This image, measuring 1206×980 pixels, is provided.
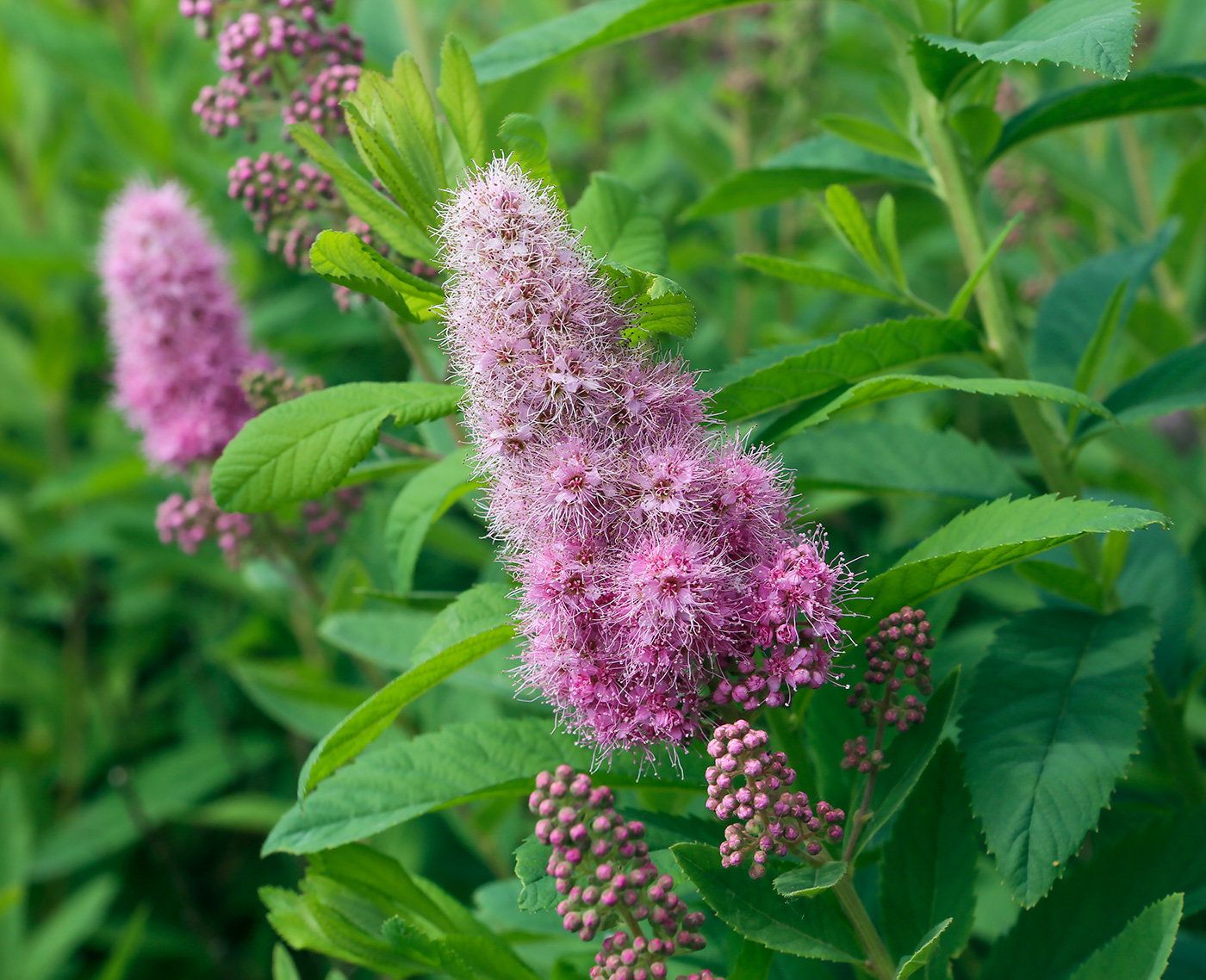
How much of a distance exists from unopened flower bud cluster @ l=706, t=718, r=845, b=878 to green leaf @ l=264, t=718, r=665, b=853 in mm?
254

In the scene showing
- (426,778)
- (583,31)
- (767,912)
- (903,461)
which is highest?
(583,31)

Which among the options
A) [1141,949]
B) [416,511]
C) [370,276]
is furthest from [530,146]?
[1141,949]

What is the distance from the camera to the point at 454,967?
1.18 metres

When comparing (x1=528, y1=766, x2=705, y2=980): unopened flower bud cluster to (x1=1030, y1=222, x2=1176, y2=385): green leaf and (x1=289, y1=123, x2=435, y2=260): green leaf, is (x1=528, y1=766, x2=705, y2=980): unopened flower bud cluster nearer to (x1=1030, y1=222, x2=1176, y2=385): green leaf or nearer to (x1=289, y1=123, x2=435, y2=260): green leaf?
(x1=289, y1=123, x2=435, y2=260): green leaf

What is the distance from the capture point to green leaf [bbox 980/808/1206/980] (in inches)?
52.9

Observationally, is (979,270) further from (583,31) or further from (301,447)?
(301,447)

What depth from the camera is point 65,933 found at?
2.60 meters

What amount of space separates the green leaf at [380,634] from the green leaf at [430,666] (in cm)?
56

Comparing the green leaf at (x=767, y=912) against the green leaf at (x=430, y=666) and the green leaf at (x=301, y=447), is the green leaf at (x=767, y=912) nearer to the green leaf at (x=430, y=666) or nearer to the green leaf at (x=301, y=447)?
the green leaf at (x=430, y=666)

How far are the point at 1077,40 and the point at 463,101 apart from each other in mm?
683

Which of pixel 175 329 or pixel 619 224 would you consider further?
pixel 175 329

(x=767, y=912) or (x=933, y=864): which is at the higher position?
(x=767, y=912)

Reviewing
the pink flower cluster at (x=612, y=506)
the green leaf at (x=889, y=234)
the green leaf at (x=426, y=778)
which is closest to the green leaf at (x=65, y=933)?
the green leaf at (x=426, y=778)

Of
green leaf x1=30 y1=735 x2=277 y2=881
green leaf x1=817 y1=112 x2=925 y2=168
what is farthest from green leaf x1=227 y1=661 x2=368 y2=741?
green leaf x1=817 y1=112 x2=925 y2=168
